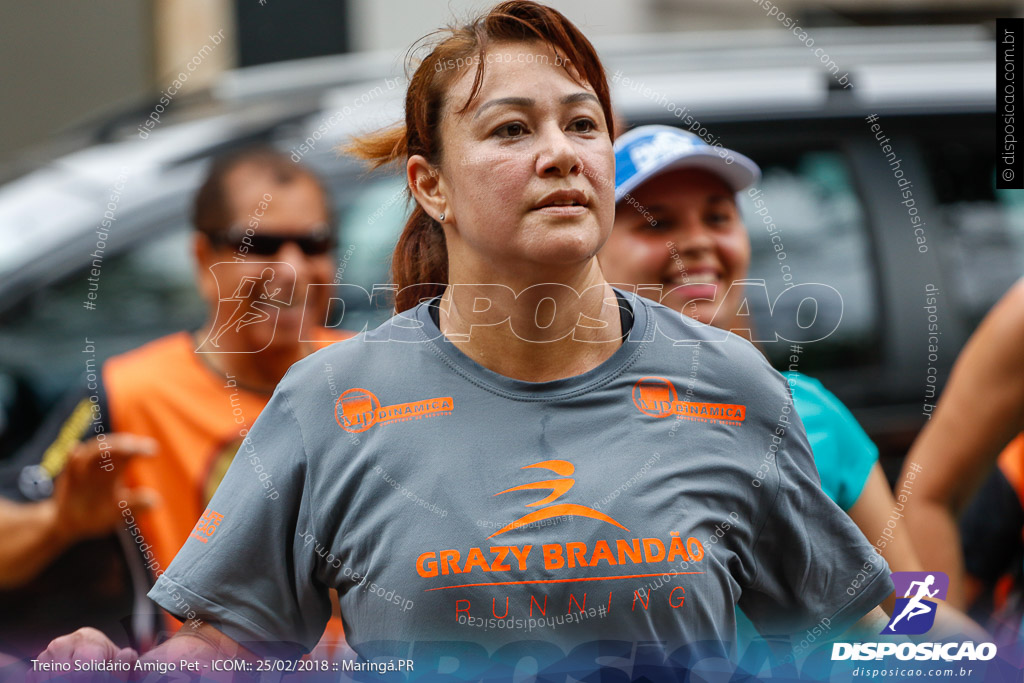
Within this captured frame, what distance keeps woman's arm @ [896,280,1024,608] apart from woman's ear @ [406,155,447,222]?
1170 mm

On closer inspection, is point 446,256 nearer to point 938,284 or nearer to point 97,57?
point 938,284

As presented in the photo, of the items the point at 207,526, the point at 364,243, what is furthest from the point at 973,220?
the point at 207,526

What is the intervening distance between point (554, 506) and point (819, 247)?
1736mm

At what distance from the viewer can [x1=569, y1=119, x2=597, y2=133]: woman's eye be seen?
4.50 ft

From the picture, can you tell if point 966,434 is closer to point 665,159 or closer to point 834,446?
point 834,446

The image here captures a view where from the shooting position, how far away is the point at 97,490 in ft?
6.57

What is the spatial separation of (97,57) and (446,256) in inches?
193

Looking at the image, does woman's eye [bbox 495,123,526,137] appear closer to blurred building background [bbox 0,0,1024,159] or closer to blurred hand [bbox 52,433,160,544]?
blurred hand [bbox 52,433,160,544]

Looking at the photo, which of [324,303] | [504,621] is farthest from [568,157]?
[324,303]

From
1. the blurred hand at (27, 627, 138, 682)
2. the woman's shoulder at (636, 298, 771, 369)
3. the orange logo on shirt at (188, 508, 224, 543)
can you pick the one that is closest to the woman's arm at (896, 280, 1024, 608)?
the woman's shoulder at (636, 298, 771, 369)

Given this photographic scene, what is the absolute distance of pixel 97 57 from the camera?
5750 millimetres

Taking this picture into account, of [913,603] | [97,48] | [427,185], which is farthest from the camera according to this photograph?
[97,48]

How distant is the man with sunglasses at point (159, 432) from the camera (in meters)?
2.01
